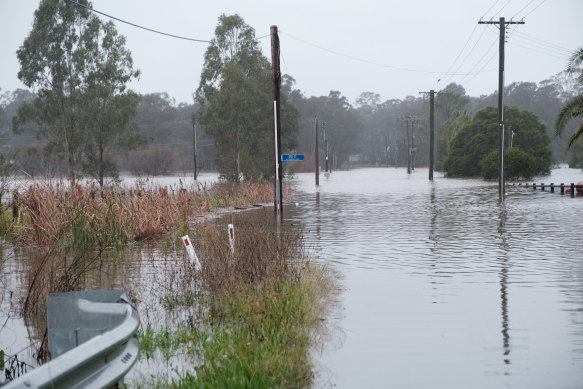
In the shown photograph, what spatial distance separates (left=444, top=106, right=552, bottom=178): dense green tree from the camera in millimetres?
72688

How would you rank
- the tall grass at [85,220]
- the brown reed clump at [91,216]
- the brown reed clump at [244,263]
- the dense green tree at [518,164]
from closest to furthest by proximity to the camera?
the brown reed clump at [244,263] < the tall grass at [85,220] < the brown reed clump at [91,216] < the dense green tree at [518,164]

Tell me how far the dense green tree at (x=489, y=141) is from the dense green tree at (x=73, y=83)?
38773mm

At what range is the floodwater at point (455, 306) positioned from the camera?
6.56m

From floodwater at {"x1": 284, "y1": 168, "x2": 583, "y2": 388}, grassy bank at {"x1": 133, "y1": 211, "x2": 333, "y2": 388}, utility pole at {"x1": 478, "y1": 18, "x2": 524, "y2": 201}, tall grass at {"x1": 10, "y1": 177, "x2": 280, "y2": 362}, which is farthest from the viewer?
utility pole at {"x1": 478, "y1": 18, "x2": 524, "y2": 201}

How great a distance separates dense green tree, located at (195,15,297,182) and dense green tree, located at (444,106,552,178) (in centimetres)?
2451

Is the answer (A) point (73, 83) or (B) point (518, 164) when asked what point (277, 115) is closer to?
(A) point (73, 83)

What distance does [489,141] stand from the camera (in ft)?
242

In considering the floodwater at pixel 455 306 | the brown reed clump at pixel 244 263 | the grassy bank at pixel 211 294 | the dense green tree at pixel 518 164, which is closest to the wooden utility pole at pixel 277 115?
the floodwater at pixel 455 306

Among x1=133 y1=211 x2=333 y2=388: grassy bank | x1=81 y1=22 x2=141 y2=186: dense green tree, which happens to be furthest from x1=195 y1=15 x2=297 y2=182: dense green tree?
x1=133 y1=211 x2=333 y2=388: grassy bank

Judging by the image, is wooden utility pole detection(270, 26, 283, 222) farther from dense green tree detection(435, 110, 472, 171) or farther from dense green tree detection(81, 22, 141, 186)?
dense green tree detection(435, 110, 472, 171)

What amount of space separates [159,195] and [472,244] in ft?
32.6

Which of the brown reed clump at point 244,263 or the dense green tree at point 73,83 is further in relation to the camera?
the dense green tree at point 73,83

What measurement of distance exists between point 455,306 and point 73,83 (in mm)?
44733

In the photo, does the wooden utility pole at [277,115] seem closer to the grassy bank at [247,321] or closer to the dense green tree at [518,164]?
the grassy bank at [247,321]
